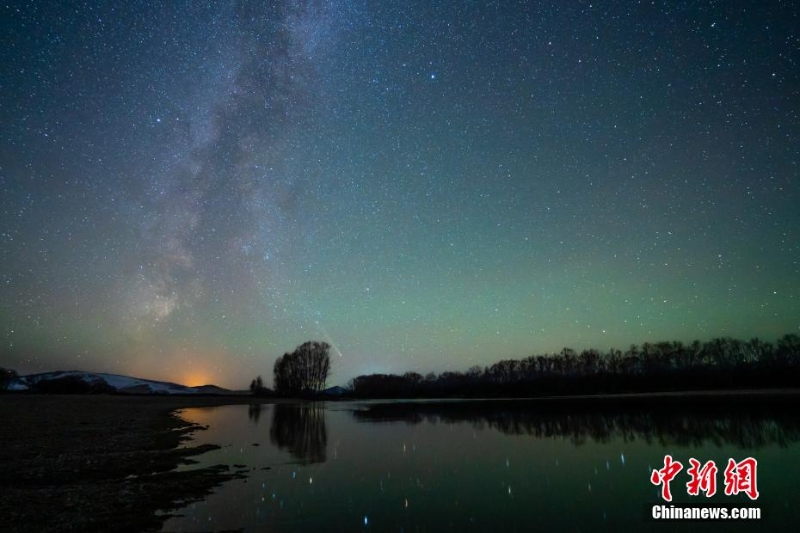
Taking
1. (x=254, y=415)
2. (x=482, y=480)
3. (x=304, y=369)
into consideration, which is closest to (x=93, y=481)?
(x=482, y=480)

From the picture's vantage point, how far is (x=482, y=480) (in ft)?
67.6

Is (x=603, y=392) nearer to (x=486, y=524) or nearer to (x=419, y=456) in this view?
(x=419, y=456)

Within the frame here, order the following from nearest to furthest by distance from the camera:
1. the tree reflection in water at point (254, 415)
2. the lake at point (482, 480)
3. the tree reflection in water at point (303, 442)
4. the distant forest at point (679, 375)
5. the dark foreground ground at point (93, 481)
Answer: the dark foreground ground at point (93, 481) < the lake at point (482, 480) < the tree reflection in water at point (303, 442) < the tree reflection in water at point (254, 415) < the distant forest at point (679, 375)

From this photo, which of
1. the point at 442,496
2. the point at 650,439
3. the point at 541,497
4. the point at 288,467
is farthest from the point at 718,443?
the point at 288,467

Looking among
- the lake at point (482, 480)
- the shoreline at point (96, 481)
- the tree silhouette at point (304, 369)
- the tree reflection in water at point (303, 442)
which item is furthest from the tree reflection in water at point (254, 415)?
the tree silhouette at point (304, 369)

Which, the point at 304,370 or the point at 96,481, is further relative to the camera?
the point at 304,370

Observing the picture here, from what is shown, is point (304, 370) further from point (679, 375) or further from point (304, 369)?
point (679, 375)

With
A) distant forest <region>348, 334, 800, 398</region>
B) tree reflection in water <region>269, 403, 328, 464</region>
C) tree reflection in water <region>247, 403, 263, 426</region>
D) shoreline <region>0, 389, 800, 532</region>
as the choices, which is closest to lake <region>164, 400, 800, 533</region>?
tree reflection in water <region>269, 403, 328, 464</region>

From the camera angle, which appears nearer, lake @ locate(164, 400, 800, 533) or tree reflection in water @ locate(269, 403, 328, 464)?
lake @ locate(164, 400, 800, 533)

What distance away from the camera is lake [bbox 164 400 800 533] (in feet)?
47.2

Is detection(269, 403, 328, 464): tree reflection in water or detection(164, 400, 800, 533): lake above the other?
detection(164, 400, 800, 533): lake

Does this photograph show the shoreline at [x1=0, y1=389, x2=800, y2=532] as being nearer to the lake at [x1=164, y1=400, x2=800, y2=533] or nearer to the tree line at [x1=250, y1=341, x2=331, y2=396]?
the lake at [x1=164, y1=400, x2=800, y2=533]

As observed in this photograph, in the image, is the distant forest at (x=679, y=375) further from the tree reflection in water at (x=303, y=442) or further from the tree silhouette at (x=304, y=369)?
the tree reflection in water at (x=303, y=442)

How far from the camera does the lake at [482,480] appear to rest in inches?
566
